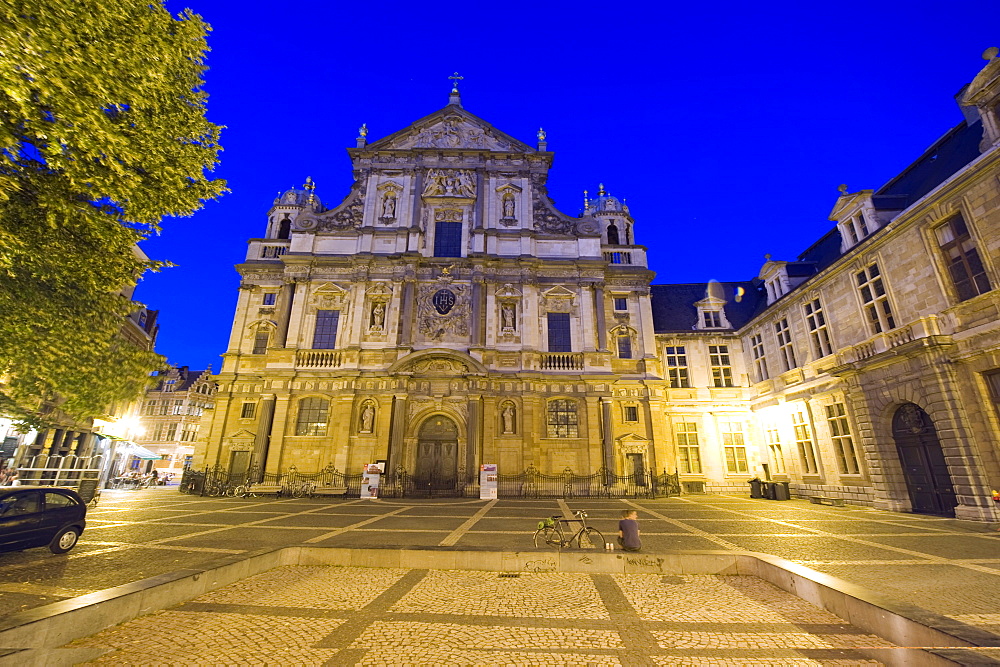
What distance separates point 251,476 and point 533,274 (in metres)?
19.0

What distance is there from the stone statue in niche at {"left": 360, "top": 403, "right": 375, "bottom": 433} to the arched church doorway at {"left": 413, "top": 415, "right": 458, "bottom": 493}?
258 cm

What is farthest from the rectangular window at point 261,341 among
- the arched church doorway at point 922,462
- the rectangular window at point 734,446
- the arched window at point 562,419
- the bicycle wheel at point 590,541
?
the arched church doorway at point 922,462

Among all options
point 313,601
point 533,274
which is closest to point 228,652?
point 313,601

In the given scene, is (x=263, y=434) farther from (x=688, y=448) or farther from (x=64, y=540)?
(x=688, y=448)

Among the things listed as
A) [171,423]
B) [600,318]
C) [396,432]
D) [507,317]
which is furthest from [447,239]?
[171,423]

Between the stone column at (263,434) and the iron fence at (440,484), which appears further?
the stone column at (263,434)

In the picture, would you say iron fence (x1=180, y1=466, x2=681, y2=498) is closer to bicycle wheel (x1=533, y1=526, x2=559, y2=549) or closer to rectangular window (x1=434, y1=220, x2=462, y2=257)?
bicycle wheel (x1=533, y1=526, x2=559, y2=549)

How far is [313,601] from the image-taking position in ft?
20.3

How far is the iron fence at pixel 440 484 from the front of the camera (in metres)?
21.2

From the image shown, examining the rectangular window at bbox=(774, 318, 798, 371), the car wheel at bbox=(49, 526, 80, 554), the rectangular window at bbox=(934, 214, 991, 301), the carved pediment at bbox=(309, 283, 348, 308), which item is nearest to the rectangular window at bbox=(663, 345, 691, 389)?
the rectangular window at bbox=(774, 318, 798, 371)

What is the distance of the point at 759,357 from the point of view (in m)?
24.3

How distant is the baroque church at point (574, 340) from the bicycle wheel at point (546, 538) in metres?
12.1

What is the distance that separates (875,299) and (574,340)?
1336cm

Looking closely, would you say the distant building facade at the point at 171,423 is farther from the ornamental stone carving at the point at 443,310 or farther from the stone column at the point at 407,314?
the ornamental stone carving at the point at 443,310
